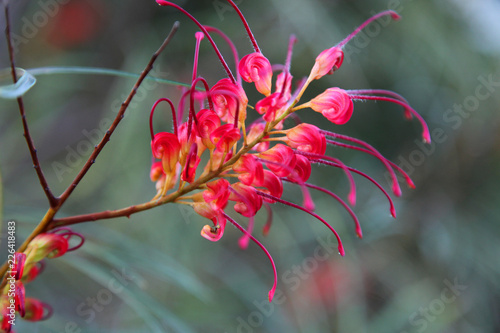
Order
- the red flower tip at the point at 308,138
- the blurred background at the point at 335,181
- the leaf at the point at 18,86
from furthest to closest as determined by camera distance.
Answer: the blurred background at the point at 335,181, the red flower tip at the point at 308,138, the leaf at the point at 18,86

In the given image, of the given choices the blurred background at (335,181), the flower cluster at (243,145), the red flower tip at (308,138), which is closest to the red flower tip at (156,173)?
the flower cluster at (243,145)

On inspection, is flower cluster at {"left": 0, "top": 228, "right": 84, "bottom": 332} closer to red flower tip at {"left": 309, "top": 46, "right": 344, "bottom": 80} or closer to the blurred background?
red flower tip at {"left": 309, "top": 46, "right": 344, "bottom": 80}

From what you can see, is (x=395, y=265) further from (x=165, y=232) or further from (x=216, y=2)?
(x=216, y=2)

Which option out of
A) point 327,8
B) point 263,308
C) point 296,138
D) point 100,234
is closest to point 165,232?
point 263,308

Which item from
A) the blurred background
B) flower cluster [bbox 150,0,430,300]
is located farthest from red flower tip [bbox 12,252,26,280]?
the blurred background

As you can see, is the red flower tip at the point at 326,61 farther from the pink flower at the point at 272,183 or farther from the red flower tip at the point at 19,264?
the red flower tip at the point at 19,264
